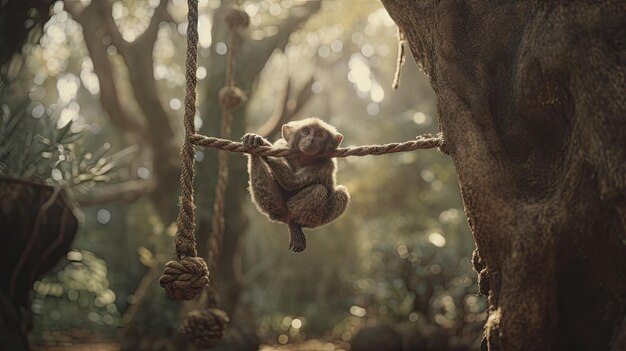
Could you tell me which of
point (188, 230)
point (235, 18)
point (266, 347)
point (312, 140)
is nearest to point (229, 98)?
point (235, 18)

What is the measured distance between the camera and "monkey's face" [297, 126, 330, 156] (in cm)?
391

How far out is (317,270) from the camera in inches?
479

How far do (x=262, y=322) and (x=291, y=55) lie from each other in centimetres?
657

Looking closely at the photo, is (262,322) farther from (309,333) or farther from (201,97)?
(201,97)

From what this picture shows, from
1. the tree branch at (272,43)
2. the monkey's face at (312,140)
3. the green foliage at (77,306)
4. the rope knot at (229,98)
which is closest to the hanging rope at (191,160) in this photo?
the monkey's face at (312,140)

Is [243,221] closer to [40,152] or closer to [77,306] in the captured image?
[40,152]

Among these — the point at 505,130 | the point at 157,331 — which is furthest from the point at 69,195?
the point at 505,130

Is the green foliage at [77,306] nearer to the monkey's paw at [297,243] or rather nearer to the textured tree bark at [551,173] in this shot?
the monkey's paw at [297,243]

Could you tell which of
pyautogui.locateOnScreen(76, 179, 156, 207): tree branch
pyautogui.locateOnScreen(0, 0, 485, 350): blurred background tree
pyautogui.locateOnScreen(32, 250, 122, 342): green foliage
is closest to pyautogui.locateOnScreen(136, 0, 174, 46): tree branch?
pyautogui.locateOnScreen(0, 0, 485, 350): blurred background tree

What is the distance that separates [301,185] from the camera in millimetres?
3984

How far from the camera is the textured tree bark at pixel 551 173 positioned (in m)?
2.52

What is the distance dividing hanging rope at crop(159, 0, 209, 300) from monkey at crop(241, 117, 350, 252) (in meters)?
0.72

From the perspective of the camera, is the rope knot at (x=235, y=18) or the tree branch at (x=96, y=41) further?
the tree branch at (x=96, y=41)

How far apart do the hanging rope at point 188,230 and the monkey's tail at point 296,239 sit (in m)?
0.76
